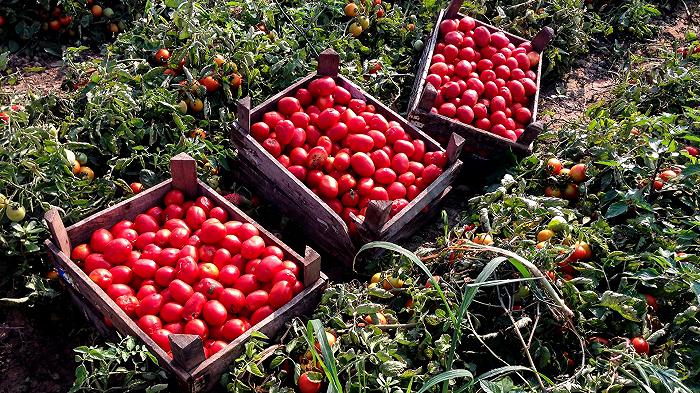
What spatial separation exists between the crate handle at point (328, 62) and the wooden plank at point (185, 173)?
1.18 metres

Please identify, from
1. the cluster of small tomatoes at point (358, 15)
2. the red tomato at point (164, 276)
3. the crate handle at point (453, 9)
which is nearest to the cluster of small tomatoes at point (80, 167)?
the red tomato at point (164, 276)

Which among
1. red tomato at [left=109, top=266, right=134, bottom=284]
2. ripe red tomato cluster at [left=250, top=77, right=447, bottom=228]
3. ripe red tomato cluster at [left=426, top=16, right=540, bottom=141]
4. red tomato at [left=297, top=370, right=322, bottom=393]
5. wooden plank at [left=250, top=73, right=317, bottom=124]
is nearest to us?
red tomato at [left=297, top=370, right=322, bottom=393]

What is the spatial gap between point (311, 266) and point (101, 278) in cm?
96

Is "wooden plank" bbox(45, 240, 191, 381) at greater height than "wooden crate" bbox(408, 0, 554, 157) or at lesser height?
lesser

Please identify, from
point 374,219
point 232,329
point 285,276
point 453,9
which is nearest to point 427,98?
point 374,219

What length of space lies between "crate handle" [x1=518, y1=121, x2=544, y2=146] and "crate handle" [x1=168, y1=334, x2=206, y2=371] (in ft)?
7.93

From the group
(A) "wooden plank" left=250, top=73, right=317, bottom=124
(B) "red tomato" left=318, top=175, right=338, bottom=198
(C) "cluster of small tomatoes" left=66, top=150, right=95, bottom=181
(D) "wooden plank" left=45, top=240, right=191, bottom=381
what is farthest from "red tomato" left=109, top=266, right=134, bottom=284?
(A) "wooden plank" left=250, top=73, right=317, bottom=124

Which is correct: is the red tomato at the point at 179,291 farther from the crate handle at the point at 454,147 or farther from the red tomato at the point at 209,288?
the crate handle at the point at 454,147

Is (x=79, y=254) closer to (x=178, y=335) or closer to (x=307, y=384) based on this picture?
(x=178, y=335)

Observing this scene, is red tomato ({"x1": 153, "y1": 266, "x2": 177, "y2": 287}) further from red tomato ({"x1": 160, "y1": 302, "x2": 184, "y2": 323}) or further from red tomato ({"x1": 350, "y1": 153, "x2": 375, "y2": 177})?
red tomato ({"x1": 350, "y1": 153, "x2": 375, "y2": 177})

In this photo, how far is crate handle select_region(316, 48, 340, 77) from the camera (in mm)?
3643

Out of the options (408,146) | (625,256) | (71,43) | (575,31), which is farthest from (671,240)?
(71,43)

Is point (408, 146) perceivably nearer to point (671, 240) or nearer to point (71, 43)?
point (671, 240)

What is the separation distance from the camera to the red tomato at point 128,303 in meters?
2.52
